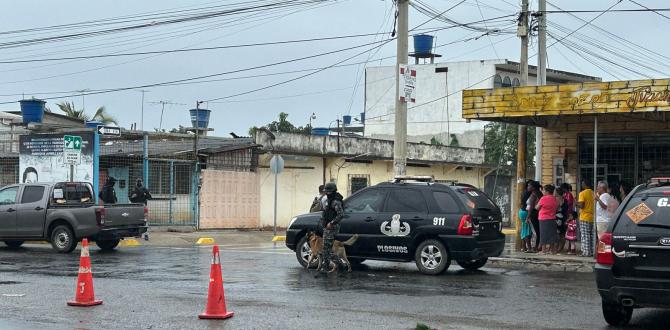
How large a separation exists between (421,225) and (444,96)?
46.1 m

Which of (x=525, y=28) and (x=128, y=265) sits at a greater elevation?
(x=525, y=28)

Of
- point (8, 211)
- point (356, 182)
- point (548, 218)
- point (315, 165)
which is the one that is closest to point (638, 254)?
point (548, 218)

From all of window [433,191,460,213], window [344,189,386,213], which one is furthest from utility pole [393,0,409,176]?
window [433,191,460,213]

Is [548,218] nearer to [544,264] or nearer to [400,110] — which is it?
[544,264]

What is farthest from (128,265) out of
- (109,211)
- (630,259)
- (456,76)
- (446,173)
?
(456,76)

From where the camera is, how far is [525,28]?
21.5 m

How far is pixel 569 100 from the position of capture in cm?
1814

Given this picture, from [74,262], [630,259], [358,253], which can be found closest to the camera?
[630,259]

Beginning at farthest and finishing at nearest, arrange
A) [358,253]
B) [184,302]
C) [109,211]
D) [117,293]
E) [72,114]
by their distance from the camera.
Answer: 1. [72,114]
2. [109,211]
3. [358,253]
4. [117,293]
5. [184,302]

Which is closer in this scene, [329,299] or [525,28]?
[329,299]

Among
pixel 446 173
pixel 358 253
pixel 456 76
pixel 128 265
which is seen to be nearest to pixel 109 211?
pixel 128 265

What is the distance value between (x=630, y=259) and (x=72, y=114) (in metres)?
43.5

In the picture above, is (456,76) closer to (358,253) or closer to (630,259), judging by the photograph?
(358,253)

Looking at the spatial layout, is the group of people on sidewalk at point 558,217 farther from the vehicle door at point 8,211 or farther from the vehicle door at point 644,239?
the vehicle door at point 8,211
